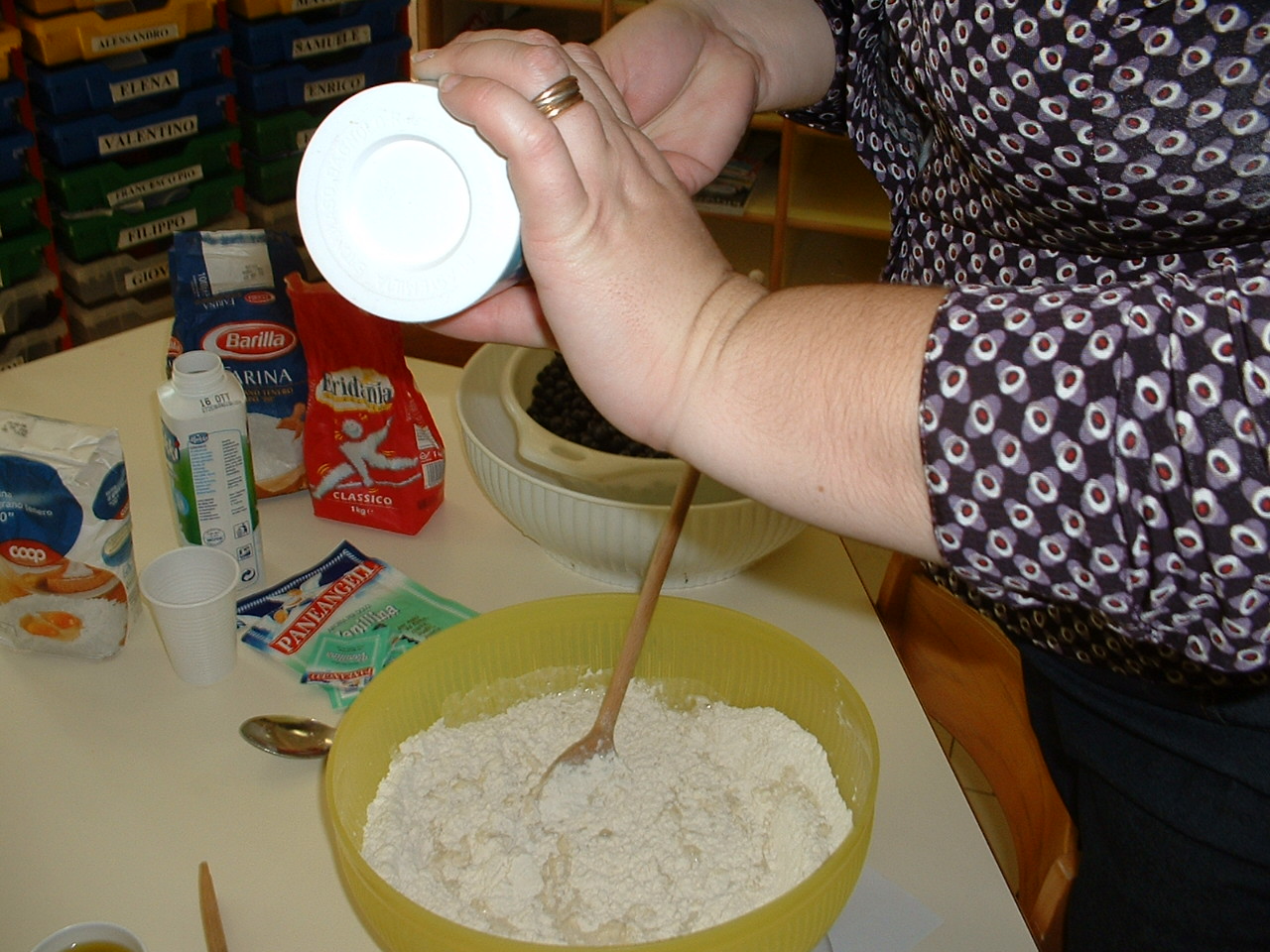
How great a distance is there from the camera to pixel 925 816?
85cm

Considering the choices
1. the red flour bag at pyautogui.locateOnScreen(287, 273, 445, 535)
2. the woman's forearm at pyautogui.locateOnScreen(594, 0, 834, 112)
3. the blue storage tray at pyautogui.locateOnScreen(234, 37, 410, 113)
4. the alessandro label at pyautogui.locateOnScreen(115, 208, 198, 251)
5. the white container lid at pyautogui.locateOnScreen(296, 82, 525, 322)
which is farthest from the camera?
the blue storage tray at pyautogui.locateOnScreen(234, 37, 410, 113)

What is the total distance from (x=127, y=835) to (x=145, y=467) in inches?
20.2

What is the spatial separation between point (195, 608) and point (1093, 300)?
703mm

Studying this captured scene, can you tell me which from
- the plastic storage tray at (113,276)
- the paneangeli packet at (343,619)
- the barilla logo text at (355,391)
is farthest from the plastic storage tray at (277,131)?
the paneangeli packet at (343,619)

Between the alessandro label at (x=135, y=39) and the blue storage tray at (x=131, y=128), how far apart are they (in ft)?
0.42

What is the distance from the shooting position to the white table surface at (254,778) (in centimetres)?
75

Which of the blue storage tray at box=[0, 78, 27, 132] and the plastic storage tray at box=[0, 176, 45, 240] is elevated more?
the blue storage tray at box=[0, 78, 27, 132]

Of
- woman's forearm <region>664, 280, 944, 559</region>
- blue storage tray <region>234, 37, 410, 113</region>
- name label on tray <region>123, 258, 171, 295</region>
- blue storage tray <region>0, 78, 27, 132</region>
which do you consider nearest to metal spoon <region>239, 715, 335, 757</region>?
woman's forearm <region>664, 280, 944, 559</region>

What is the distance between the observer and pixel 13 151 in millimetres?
2188

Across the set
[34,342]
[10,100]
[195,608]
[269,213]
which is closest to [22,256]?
[34,342]

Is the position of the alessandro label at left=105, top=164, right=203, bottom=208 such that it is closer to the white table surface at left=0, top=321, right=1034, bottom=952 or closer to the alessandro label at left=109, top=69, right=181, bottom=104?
the alessandro label at left=109, top=69, right=181, bottom=104

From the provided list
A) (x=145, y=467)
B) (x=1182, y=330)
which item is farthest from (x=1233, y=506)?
(x=145, y=467)

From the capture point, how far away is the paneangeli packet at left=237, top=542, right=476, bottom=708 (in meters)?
0.95

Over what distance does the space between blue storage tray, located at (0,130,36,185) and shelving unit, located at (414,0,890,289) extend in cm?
107
